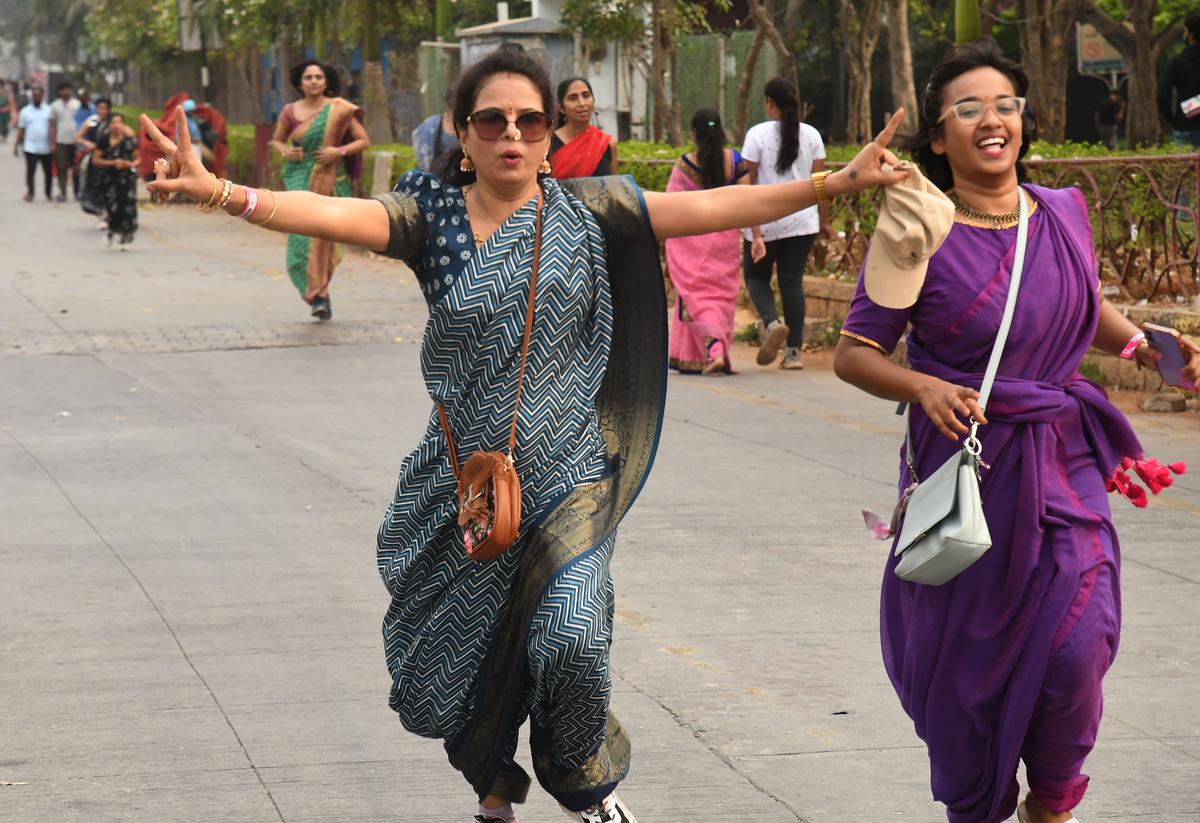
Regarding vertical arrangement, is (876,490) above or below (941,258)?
below

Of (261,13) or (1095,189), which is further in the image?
(261,13)

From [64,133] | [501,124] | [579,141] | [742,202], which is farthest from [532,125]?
[64,133]

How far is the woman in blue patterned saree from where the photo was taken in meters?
3.80

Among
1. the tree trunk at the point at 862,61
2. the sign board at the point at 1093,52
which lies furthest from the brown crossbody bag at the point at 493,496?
the sign board at the point at 1093,52

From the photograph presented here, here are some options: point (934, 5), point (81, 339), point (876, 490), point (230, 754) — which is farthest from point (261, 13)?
point (230, 754)

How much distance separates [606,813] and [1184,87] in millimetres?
10810

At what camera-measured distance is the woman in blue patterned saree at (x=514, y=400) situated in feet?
12.5

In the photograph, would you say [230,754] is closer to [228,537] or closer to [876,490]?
[228,537]

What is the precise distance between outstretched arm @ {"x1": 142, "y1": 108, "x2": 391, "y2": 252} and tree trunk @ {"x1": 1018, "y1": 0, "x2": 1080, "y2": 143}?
51.5 ft

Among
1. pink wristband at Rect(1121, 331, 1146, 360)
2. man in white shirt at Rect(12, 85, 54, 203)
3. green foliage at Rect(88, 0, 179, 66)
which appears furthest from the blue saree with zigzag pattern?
green foliage at Rect(88, 0, 179, 66)

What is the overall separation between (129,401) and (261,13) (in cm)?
2611

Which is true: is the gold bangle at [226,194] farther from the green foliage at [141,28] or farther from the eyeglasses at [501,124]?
the green foliage at [141,28]

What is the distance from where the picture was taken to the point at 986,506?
3.70 meters

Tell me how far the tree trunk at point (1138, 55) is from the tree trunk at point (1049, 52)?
0.33 meters
